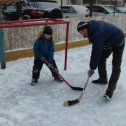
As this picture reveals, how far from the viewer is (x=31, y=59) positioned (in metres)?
7.68

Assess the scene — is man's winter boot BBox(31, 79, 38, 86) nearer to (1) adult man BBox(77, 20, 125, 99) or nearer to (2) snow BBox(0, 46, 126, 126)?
(2) snow BBox(0, 46, 126, 126)

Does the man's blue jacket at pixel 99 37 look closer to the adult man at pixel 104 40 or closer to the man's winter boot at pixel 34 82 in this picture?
the adult man at pixel 104 40

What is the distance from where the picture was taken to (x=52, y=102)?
514cm

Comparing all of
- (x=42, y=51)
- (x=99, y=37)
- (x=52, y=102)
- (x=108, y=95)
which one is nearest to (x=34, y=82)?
(x=42, y=51)

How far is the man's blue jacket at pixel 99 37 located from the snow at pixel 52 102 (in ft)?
2.17

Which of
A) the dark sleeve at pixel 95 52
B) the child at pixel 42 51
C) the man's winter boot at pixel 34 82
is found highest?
the dark sleeve at pixel 95 52

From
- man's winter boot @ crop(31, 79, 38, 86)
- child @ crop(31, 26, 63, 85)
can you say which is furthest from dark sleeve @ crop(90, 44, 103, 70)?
man's winter boot @ crop(31, 79, 38, 86)

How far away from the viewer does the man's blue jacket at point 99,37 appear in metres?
4.83

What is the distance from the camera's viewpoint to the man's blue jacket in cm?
483

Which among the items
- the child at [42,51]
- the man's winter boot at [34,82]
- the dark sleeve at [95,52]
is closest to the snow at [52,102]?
the man's winter boot at [34,82]

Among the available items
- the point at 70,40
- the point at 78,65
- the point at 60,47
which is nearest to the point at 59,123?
the point at 78,65

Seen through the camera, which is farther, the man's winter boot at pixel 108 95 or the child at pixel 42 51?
the child at pixel 42 51

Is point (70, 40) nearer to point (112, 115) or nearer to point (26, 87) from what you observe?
point (26, 87)

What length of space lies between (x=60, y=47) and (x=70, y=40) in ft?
2.85
